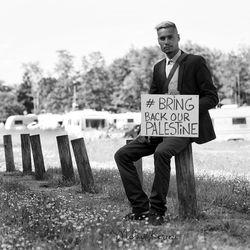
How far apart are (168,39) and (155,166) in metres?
1.26

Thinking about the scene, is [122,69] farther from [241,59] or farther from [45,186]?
[45,186]

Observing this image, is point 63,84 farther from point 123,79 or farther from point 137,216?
→ point 137,216

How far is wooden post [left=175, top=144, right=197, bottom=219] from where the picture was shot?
5.41 meters

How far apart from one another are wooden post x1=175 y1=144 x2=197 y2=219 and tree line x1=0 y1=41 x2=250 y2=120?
6206 cm

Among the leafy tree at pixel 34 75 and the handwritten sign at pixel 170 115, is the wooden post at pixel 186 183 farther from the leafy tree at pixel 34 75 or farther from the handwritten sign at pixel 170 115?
the leafy tree at pixel 34 75

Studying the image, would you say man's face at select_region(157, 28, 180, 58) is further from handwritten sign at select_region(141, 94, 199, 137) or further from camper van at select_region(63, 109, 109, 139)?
camper van at select_region(63, 109, 109, 139)

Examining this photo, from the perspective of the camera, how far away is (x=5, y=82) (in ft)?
414

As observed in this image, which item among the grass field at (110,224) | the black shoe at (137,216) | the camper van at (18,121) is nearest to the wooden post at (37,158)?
the grass field at (110,224)

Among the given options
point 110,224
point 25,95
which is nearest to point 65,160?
point 110,224

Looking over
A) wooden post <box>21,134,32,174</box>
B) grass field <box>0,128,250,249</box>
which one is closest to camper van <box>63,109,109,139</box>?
wooden post <box>21,134,32,174</box>

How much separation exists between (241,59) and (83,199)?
6999 cm

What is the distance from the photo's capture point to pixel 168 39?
5441 mm

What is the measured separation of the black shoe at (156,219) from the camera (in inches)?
196

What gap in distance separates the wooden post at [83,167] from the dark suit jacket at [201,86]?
2.69 metres
